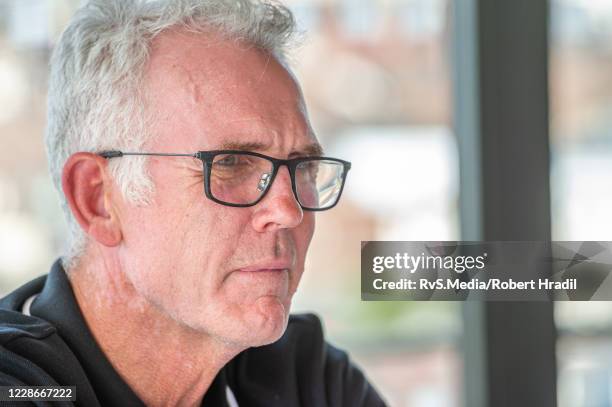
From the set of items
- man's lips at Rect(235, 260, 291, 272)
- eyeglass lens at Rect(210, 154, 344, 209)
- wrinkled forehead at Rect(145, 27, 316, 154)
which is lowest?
man's lips at Rect(235, 260, 291, 272)

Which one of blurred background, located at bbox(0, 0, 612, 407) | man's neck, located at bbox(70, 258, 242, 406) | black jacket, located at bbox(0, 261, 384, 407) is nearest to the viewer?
black jacket, located at bbox(0, 261, 384, 407)

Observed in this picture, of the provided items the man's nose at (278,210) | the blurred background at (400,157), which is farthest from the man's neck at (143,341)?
the blurred background at (400,157)

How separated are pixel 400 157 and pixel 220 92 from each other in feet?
3.38

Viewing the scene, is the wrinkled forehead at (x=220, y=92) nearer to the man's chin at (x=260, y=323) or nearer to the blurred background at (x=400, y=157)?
the man's chin at (x=260, y=323)

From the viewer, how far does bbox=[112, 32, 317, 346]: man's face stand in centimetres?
81

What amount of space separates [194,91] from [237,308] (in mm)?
236

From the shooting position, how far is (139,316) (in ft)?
2.85

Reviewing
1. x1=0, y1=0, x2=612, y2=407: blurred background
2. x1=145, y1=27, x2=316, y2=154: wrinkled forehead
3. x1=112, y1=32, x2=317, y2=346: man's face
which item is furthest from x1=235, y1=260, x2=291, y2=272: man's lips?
x1=0, y1=0, x2=612, y2=407: blurred background

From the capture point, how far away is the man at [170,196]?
82 cm

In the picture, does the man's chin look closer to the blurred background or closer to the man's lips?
the man's lips

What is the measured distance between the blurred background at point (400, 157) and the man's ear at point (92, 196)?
2.25 feet

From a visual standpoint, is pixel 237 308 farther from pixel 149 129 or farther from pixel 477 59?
pixel 477 59

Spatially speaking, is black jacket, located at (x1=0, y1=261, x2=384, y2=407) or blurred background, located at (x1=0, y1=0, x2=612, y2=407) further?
blurred background, located at (x1=0, y1=0, x2=612, y2=407)

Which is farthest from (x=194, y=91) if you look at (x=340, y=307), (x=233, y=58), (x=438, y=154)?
(x=438, y=154)
